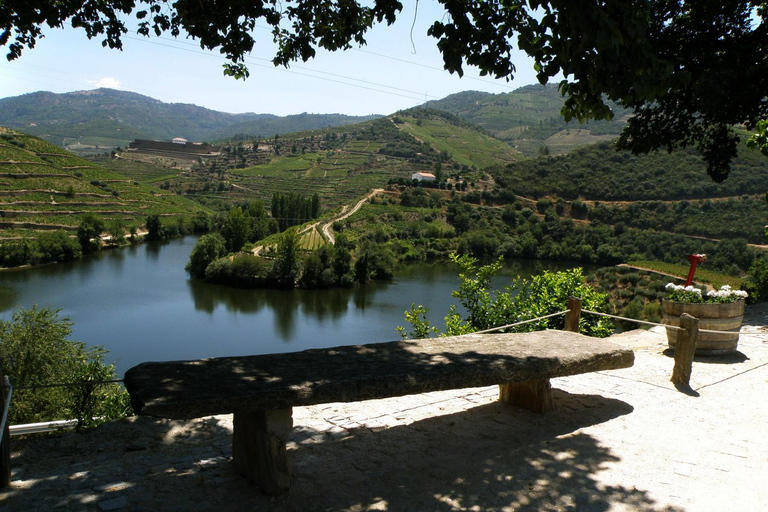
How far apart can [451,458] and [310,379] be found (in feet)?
4.29

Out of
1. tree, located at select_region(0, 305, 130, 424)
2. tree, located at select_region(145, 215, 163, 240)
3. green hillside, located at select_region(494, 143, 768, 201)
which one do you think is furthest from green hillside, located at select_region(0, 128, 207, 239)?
green hillside, located at select_region(494, 143, 768, 201)

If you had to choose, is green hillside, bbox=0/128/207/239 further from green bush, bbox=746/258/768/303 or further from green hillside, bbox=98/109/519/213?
green bush, bbox=746/258/768/303

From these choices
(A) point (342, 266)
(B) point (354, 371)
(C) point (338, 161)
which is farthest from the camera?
(C) point (338, 161)

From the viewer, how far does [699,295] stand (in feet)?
23.7

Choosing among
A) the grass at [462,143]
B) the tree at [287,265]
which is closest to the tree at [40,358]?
the tree at [287,265]

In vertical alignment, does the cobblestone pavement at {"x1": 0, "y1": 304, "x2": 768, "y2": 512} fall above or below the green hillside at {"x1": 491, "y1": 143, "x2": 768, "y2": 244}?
below

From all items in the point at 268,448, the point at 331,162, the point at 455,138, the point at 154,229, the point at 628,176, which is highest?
the point at 455,138

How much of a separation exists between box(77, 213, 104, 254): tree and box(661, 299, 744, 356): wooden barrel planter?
5599 centimetres

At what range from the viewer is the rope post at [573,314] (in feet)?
23.7

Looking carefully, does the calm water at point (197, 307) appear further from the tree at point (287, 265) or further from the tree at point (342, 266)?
the tree at point (342, 266)

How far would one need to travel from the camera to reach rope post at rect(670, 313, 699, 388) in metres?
5.98

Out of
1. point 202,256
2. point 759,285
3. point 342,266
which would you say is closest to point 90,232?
point 202,256

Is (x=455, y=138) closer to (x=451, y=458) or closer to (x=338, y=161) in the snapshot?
(x=338, y=161)

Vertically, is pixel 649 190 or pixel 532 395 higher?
pixel 649 190
